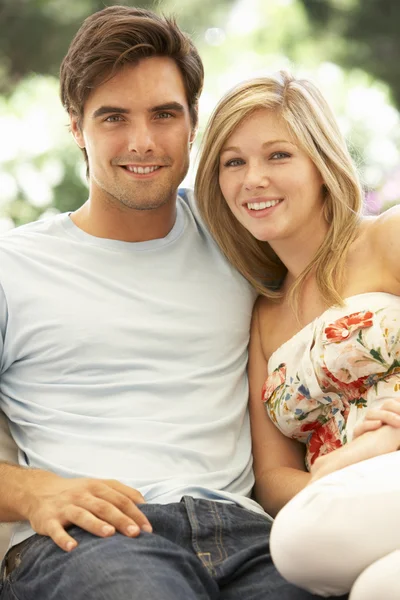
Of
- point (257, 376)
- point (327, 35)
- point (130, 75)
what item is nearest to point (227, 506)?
point (257, 376)

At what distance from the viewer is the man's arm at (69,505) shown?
149 cm

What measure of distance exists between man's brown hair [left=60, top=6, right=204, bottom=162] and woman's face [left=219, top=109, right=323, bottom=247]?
0.28 meters

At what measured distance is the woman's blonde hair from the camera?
1830mm

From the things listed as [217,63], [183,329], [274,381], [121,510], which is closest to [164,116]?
[183,329]

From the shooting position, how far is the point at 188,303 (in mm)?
1873

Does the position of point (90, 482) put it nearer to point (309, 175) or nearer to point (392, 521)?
point (392, 521)

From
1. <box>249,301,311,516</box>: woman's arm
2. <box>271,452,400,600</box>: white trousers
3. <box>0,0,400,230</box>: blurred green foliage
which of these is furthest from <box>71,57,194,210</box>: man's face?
<box>0,0,400,230</box>: blurred green foliage

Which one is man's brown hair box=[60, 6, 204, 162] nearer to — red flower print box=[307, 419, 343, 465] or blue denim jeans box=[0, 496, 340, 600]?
red flower print box=[307, 419, 343, 465]

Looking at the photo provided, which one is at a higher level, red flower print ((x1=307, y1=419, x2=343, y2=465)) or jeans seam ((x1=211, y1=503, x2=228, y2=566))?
red flower print ((x1=307, y1=419, x2=343, y2=465))

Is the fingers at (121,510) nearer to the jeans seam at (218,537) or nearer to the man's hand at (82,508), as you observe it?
the man's hand at (82,508)

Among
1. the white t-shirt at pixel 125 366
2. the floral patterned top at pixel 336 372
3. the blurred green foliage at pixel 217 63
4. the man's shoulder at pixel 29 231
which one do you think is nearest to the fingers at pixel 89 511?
the white t-shirt at pixel 125 366

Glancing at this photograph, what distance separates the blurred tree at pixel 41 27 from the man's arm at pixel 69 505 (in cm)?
274

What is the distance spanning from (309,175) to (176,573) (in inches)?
33.4

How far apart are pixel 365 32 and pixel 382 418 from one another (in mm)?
2951
